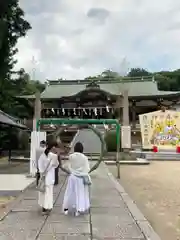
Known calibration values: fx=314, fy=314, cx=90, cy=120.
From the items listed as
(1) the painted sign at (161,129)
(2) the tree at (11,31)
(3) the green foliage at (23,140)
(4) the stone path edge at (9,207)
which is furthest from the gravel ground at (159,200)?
(3) the green foliage at (23,140)

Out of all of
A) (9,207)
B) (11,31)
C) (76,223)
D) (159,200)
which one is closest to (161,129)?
(11,31)

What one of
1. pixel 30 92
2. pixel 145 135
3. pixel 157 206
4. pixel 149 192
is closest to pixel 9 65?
pixel 149 192

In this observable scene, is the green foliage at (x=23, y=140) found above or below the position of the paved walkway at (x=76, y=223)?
above

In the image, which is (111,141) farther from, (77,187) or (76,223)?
(76,223)

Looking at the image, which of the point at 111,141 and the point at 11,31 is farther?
the point at 111,141

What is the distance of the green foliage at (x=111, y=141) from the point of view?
2295 centimetres

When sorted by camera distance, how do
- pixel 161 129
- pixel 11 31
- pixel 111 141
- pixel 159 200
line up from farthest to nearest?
pixel 161 129 < pixel 111 141 < pixel 11 31 < pixel 159 200

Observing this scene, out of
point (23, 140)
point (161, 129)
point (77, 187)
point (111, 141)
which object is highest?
point (161, 129)

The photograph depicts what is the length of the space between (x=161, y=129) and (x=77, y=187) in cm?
2029

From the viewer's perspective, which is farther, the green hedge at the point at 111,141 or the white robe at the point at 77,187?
the green hedge at the point at 111,141

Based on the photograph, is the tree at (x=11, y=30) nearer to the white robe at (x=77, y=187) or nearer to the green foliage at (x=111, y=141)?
the white robe at (x=77, y=187)

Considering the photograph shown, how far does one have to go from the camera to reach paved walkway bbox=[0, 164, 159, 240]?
461 centimetres

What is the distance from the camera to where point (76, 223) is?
534 centimetres

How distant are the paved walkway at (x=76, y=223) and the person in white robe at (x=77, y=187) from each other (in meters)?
0.22
